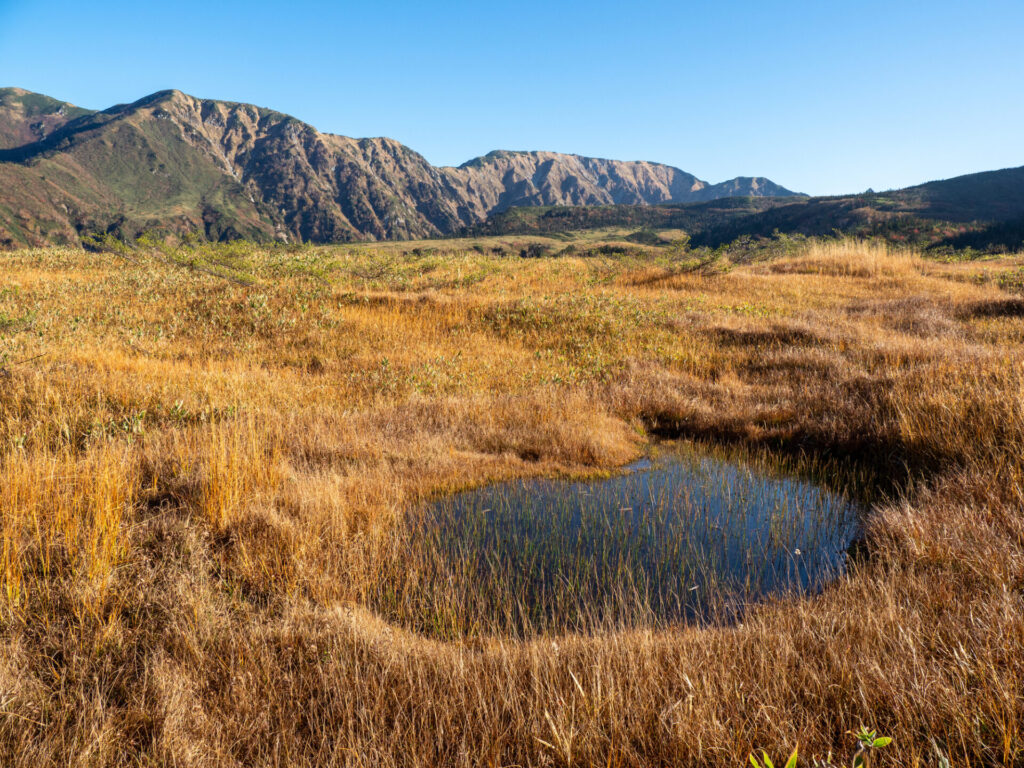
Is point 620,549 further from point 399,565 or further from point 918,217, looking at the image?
point 918,217

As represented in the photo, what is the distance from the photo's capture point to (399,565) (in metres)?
3.68

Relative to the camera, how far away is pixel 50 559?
117 inches

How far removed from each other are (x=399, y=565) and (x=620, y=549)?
1761 millimetres

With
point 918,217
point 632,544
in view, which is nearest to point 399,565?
point 632,544

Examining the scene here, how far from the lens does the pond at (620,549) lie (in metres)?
3.25

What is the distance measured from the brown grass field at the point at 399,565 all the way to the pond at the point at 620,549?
1.01ft

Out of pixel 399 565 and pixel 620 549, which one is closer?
pixel 399 565

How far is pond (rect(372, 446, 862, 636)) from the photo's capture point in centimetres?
325

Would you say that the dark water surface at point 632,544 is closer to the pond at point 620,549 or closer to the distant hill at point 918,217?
the pond at point 620,549

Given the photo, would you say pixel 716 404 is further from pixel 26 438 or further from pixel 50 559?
pixel 26 438

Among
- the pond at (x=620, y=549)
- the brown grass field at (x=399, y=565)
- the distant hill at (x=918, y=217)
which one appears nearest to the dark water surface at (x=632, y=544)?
the pond at (x=620, y=549)

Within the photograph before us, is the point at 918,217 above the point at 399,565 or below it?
above

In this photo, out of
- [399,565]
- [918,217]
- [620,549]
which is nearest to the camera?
[399,565]

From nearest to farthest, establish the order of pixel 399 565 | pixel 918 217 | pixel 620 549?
pixel 399 565, pixel 620 549, pixel 918 217
